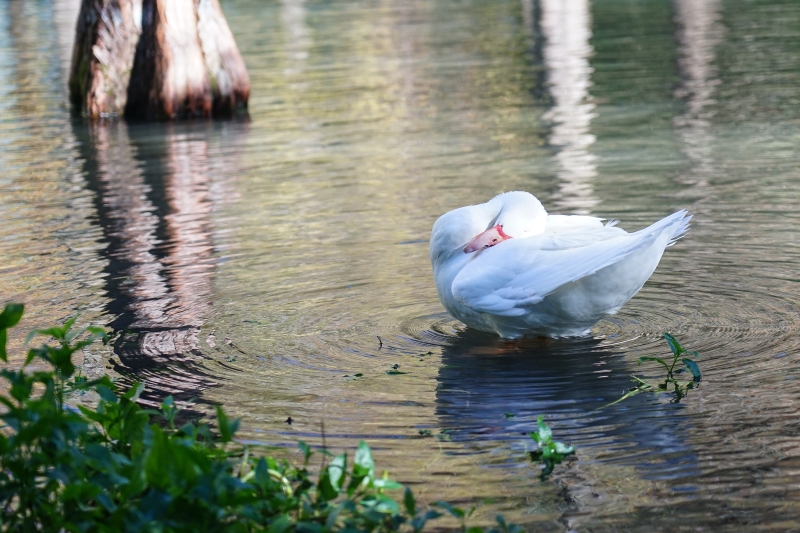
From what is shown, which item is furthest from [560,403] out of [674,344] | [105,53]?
[105,53]

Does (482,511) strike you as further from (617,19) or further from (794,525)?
(617,19)

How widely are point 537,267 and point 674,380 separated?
0.99m

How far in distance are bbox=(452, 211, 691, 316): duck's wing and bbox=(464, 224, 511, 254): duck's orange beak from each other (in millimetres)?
103

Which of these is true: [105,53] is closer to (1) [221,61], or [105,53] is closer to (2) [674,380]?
(1) [221,61]

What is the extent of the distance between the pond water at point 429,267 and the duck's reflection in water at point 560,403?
0.07 feet

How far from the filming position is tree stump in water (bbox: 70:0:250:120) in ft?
53.7

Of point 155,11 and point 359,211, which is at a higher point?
point 155,11

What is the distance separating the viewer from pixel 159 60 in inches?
650

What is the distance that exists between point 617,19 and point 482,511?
996 inches

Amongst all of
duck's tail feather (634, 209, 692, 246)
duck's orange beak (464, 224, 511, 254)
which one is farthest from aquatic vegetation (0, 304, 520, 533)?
duck's orange beak (464, 224, 511, 254)

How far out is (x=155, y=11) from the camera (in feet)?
53.7

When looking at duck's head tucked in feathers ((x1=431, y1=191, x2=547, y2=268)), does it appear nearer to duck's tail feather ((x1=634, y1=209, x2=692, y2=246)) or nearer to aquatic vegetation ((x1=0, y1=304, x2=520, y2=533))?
duck's tail feather ((x1=634, y1=209, x2=692, y2=246))

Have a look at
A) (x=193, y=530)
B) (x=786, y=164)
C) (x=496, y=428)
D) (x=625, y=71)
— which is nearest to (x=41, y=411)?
(x=193, y=530)

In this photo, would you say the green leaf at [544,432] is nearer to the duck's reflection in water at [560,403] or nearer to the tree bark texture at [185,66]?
the duck's reflection in water at [560,403]
